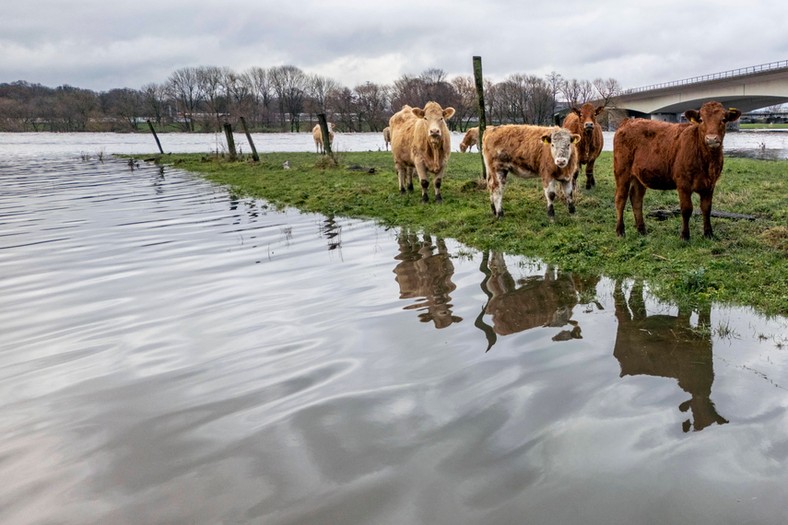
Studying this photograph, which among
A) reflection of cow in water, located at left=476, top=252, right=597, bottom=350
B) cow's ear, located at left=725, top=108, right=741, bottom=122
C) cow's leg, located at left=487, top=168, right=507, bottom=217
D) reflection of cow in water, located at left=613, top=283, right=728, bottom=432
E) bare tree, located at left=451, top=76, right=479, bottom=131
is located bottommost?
reflection of cow in water, located at left=613, top=283, right=728, bottom=432

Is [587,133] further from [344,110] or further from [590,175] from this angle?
[344,110]

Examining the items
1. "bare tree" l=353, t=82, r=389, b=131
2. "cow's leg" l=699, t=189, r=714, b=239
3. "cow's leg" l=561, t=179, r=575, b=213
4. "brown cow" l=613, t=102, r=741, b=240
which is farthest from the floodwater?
"bare tree" l=353, t=82, r=389, b=131

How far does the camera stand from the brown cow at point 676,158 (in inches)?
283

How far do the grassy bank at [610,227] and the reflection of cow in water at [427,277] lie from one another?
73cm

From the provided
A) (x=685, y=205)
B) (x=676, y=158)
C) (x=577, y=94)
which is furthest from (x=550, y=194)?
(x=577, y=94)

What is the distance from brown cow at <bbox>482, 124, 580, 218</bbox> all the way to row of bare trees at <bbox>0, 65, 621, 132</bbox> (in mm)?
42167

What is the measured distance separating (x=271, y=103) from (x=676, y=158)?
11483cm

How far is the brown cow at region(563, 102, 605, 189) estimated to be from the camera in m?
12.1

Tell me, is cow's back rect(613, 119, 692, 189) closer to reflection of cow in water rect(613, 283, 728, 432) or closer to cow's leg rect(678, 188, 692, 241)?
cow's leg rect(678, 188, 692, 241)

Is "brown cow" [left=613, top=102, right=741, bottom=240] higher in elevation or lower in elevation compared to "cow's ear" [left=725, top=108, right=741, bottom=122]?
lower

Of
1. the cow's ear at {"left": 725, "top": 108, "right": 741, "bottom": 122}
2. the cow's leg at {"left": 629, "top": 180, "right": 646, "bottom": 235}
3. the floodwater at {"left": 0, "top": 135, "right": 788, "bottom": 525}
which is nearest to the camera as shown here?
the floodwater at {"left": 0, "top": 135, "right": 788, "bottom": 525}

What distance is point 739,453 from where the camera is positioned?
2.95m

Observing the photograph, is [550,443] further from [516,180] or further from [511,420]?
[516,180]

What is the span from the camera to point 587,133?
12.3m
